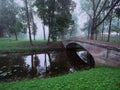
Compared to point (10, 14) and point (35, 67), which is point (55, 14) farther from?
point (35, 67)

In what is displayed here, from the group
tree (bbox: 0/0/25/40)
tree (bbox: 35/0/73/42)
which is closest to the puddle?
tree (bbox: 35/0/73/42)

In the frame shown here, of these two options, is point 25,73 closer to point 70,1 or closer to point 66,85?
point 66,85

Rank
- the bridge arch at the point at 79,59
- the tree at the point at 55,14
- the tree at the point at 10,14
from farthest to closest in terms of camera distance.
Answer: the tree at the point at 10,14, the tree at the point at 55,14, the bridge arch at the point at 79,59

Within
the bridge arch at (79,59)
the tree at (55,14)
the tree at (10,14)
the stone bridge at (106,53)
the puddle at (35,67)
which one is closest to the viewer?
the stone bridge at (106,53)

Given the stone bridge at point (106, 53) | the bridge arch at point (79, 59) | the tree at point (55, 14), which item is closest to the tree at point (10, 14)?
the tree at point (55, 14)

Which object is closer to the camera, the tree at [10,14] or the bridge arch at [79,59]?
the bridge arch at [79,59]

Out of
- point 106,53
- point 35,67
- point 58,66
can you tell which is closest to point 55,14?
point 58,66

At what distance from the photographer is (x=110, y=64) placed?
10180 mm

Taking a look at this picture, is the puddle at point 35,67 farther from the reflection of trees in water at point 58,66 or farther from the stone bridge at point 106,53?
the stone bridge at point 106,53

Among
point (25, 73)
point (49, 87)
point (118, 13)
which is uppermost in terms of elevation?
point (118, 13)

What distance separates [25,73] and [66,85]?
19.9ft

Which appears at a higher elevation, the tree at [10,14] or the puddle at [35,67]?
the tree at [10,14]

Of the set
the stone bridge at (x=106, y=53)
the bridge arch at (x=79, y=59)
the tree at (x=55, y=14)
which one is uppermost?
the tree at (x=55, y=14)

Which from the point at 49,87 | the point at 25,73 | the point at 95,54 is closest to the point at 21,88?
the point at 49,87
